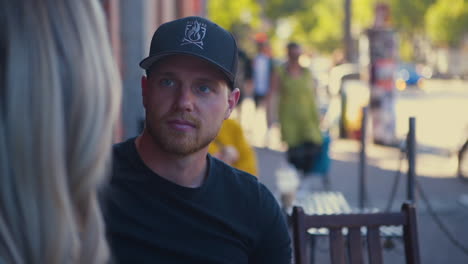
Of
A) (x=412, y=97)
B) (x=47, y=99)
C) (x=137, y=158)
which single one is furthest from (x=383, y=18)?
(x=412, y=97)

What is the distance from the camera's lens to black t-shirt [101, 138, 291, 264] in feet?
6.77

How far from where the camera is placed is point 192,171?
7.54 ft

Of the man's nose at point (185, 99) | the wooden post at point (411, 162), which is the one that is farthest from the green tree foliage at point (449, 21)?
the man's nose at point (185, 99)

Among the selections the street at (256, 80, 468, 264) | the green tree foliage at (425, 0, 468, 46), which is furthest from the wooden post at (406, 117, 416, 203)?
the green tree foliage at (425, 0, 468, 46)

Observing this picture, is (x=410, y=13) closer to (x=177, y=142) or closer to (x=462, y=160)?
(x=462, y=160)

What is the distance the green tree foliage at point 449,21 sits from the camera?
182ft

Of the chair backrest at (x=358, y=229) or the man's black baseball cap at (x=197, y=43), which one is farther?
the chair backrest at (x=358, y=229)

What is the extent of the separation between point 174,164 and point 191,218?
0.21m

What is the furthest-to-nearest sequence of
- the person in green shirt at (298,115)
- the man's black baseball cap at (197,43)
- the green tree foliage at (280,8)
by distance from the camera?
the green tree foliage at (280,8), the person in green shirt at (298,115), the man's black baseball cap at (197,43)

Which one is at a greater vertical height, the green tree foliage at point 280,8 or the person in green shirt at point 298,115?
the green tree foliage at point 280,8

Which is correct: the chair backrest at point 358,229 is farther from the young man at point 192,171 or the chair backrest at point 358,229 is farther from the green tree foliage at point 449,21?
the green tree foliage at point 449,21

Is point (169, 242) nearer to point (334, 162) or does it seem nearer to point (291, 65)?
point (291, 65)

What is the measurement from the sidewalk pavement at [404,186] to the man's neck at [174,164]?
4466 mm

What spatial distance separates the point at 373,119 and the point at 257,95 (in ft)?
8.14
